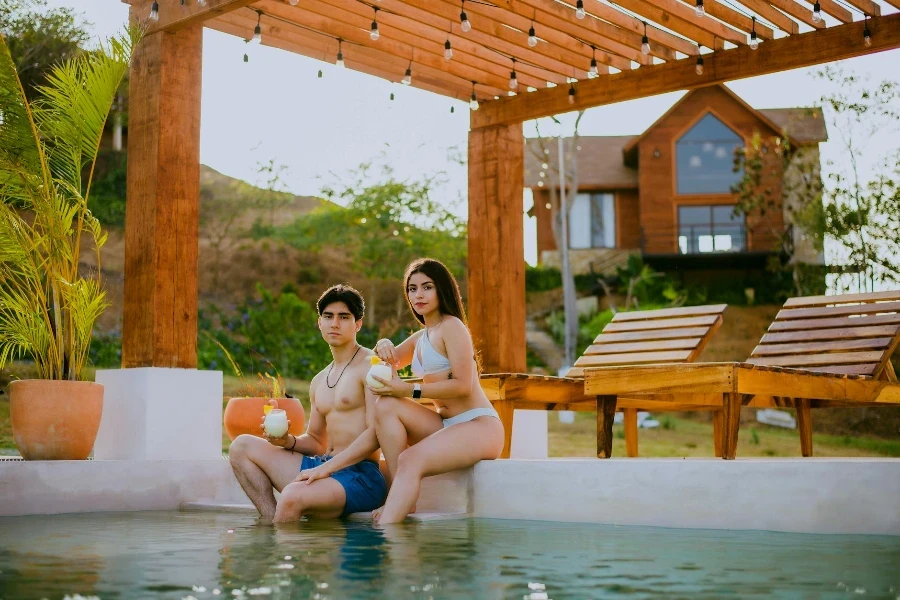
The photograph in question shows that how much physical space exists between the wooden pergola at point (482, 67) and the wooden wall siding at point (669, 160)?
64.3 ft

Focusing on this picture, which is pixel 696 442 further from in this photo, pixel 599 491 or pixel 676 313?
pixel 599 491

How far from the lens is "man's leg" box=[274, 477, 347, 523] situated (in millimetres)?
4500

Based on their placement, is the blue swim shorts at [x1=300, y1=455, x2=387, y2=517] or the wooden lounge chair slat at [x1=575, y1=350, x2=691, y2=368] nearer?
the blue swim shorts at [x1=300, y1=455, x2=387, y2=517]

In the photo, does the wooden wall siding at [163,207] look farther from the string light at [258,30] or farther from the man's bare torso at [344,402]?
the man's bare torso at [344,402]

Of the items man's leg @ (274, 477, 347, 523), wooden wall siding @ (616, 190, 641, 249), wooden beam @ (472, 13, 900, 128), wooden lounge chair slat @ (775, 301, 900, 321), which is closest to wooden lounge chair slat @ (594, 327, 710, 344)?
wooden lounge chair slat @ (775, 301, 900, 321)

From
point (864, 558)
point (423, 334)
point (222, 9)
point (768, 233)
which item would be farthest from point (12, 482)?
point (768, 233)

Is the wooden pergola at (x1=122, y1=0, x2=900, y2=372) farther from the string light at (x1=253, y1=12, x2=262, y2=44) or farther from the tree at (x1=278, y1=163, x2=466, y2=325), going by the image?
the tree at (x1=278, y1=163, x2=466, y2=325)

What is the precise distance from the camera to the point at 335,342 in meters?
4.90

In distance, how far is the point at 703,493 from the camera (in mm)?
4379

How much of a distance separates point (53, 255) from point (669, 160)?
23711 millimetres

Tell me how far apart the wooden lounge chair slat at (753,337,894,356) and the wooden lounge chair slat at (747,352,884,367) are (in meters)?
0.04

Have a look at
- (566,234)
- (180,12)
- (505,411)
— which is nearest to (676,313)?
(505,411)

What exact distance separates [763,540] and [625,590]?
4.69 feet

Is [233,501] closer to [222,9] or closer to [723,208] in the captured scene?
[222,9]
